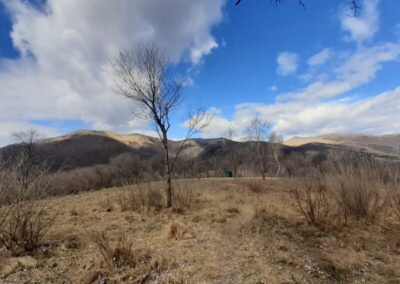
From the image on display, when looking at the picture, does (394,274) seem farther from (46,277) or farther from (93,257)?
(46,277)

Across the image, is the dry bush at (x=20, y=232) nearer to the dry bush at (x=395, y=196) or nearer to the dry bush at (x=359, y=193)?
the dry bush at (x=359, y=193)

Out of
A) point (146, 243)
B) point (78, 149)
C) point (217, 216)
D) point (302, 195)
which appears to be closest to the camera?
point (146, 243)

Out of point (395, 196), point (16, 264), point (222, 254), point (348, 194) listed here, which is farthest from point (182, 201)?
point (395, 196)

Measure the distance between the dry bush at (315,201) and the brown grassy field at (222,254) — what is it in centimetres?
25

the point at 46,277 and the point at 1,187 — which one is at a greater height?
the point at 1,187

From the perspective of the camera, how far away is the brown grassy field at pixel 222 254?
4.16 meters

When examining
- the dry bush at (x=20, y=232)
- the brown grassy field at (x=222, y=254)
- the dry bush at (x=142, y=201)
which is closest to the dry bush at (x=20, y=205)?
the dry bush at (x=20, y=232)

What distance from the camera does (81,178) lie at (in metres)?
36.4

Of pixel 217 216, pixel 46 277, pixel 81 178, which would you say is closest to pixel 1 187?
pixel 46 277

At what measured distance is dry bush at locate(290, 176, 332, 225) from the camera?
6.22m

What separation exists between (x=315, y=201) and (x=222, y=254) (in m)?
2.73

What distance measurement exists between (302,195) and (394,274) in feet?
10.6

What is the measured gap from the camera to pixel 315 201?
257 inches

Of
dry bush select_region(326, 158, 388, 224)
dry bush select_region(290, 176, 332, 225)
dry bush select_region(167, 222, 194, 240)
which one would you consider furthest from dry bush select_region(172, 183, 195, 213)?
dry bush select_region(326, 158, 388, 224)
